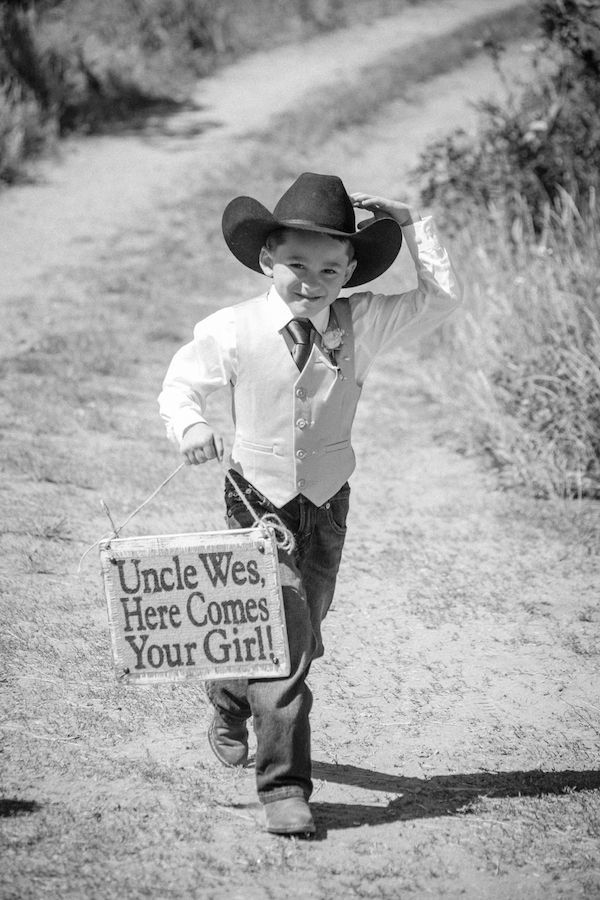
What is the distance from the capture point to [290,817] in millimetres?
2619

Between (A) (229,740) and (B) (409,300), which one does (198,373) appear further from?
(A) (229,740)

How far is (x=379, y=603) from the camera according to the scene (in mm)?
4133

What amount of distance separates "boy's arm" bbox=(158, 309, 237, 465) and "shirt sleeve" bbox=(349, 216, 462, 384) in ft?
1.15

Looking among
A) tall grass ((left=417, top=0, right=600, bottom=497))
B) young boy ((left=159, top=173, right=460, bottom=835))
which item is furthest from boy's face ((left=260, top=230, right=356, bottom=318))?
tall grass ((left=417, top=0, right=600, bottom=497))

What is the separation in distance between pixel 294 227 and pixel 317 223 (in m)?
0.10

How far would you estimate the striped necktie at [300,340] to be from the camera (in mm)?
2740

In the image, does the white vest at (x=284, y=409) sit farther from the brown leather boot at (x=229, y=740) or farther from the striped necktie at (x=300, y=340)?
the brown leather boot at (x=229, y=740)

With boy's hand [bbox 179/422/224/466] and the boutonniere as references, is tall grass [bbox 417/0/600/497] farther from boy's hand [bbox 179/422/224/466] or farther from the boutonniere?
boy's hand [bbox 179/422/224/466]

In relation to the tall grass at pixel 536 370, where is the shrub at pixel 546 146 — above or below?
above

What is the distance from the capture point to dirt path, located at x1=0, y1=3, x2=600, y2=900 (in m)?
2.59

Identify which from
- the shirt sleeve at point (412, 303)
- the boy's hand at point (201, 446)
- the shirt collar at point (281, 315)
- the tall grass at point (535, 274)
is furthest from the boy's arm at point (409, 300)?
the tall grass at point (535, 274)

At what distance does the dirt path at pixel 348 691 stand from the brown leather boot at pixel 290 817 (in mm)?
48

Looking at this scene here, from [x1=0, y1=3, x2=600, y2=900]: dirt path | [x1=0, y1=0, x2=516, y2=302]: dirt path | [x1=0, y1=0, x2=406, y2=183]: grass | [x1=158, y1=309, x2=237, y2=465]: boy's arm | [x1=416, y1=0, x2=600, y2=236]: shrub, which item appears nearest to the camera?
[x1=0, y1=3, x2=600, y2=900]: dirt path

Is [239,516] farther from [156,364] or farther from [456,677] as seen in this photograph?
[156,364]
